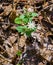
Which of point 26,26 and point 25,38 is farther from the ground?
point 26,26

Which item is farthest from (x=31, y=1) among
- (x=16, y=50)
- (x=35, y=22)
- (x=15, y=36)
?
(x=16, y=50)

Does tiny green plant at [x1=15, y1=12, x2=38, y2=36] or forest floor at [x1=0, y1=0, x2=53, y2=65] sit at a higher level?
tiny green plant at [x1=15, y1=12, x2=38, y2=36]

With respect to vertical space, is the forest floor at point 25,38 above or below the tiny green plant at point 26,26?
below

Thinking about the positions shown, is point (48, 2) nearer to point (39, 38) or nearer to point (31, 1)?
point (31, 1)

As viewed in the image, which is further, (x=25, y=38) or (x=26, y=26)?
(x=25, y=38)

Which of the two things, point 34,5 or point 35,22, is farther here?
point 34,5

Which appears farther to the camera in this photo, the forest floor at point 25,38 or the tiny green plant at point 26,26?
the forest floor at point 25,38

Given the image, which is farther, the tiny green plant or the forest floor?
the forest floor

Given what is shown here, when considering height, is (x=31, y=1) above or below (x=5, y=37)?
above

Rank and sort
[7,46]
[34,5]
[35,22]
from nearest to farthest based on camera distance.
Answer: [7,46], [35,22], [34,5]

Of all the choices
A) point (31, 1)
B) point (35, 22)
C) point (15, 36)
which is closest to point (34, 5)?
point (31, 1)

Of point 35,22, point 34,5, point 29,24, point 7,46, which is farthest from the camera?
point 34,5
